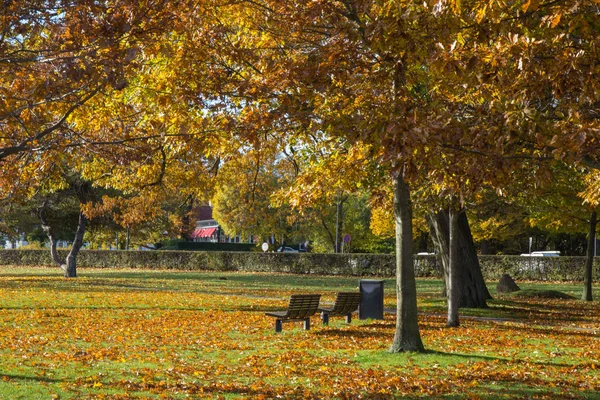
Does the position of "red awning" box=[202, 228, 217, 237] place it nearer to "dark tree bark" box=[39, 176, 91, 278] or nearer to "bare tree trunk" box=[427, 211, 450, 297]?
→ "dark tree bark" box=[39, 176, 91, 278]

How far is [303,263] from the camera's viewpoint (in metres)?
50.8

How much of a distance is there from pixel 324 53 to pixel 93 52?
400 centimetres

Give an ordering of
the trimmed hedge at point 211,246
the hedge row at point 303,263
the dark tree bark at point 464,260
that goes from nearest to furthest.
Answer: the dark tree bark at point 464,260 < the hedge row at point 303,263 < the trimmed hedge at point 211,246

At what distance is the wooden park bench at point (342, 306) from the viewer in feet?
55.2

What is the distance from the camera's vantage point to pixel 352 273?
48469 mm

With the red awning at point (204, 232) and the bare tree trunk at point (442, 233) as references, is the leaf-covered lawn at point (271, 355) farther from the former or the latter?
the red awning at point (204, 232)

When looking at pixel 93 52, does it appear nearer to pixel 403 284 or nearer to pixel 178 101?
pixel 178 101

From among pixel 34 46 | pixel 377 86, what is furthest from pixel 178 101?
pixel 377 86

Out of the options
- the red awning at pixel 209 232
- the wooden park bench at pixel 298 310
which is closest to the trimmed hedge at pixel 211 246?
the red awning at pixel 209 232

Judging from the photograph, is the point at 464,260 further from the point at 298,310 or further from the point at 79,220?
the point at 79,220

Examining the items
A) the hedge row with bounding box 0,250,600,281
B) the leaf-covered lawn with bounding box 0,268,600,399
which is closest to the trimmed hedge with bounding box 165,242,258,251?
the hedge row with bounding box 0,250,600,281

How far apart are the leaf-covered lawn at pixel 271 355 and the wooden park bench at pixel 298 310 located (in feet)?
0.97

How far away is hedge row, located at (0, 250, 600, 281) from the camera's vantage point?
4322cm

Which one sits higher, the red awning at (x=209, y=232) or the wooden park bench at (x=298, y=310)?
the red awning at (x=209, y=232)
